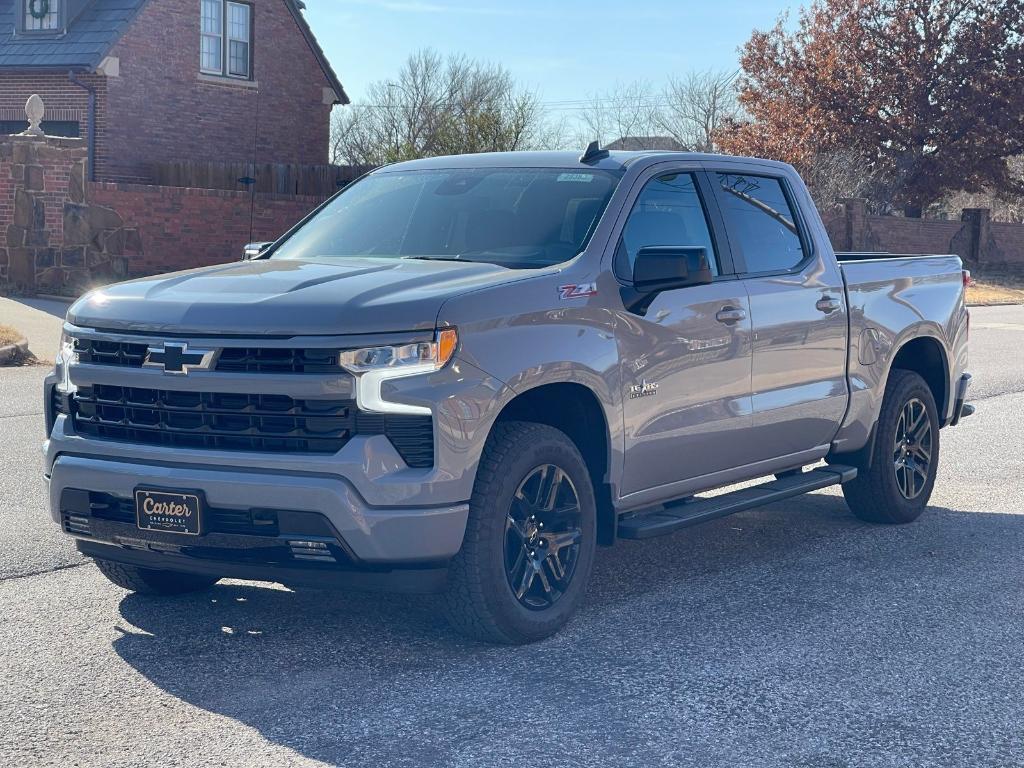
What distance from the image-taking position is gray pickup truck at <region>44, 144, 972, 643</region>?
4.90 metres

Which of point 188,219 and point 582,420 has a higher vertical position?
point 188,219

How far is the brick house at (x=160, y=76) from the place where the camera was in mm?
27766

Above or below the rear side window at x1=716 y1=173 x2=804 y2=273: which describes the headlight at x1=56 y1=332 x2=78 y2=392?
below

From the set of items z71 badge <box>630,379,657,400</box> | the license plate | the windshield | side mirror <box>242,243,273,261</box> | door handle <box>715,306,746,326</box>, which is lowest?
the license plate

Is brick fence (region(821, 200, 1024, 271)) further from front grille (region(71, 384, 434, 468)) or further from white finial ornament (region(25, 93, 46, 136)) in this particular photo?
front grille (region(71, 384, 434, 468))

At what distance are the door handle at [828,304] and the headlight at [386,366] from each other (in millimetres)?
2803

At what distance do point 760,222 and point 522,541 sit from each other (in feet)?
8.17

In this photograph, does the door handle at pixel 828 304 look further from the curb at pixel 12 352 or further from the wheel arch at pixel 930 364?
the curb at pixel 12 352

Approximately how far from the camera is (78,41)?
28.0m

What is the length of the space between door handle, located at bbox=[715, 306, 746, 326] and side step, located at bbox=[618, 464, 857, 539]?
0.83m

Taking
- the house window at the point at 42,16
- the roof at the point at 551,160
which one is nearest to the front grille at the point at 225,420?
the roof at the point at 551,160

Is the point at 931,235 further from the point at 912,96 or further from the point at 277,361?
the point at 277,361

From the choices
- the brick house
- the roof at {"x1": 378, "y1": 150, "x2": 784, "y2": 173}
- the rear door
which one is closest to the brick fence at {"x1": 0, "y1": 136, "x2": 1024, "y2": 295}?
the brick house

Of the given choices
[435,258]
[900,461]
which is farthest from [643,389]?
[900,461]
